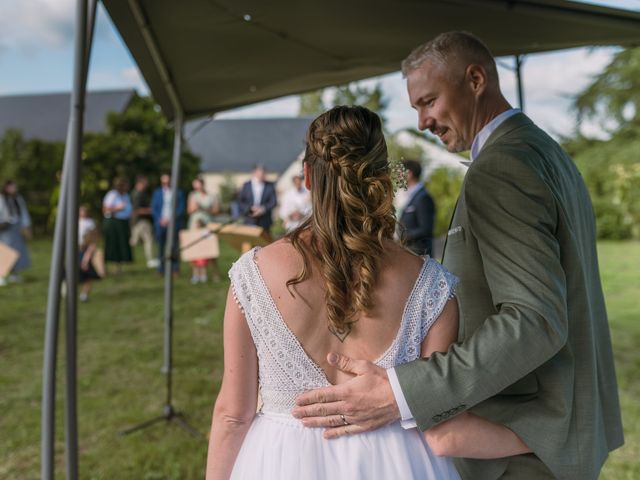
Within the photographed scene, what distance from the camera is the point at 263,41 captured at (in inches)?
136

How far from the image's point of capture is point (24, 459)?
4.05 metres

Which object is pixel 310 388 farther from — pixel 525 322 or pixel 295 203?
pixel 295 203

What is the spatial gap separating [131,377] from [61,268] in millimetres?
3847

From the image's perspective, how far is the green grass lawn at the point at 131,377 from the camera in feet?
13.1

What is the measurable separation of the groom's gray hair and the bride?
443mm

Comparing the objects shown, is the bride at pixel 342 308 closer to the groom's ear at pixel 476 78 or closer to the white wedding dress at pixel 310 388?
the white wedding dress at pixel 310 388

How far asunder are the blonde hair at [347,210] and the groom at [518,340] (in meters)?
0.16

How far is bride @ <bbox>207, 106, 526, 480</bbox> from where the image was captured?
1439 mm

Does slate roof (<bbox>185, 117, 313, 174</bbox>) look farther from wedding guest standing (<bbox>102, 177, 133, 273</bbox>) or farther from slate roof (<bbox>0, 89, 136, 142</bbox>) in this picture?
wedding guest standing (<bbox>102, 177, 133, 273</bbox>)

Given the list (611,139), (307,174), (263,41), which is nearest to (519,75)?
(263,41)

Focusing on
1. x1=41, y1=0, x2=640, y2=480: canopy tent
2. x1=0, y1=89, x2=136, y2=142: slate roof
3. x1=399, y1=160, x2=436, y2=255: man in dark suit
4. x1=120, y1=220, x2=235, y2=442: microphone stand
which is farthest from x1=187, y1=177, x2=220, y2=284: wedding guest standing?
x1=0, y1=89, x2=136, y2=142: slate roof

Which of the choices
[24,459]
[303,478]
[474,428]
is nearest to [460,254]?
[474,428]

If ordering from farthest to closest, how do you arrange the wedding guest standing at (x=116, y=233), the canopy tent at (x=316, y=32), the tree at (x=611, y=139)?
A: the tree at (x=611, y=139), the wedding guest standing at (x=116, y=233), the canopy tent at (x=316, y=32)

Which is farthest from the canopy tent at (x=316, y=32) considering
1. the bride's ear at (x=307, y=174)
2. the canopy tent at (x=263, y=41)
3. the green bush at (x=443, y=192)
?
the green bush at (x=443, y=192)
